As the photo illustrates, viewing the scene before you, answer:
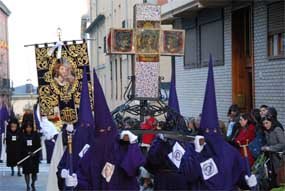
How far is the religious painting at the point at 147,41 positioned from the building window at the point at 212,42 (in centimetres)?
718

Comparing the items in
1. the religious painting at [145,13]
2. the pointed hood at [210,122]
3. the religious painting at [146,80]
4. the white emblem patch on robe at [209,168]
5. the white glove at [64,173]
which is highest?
the religious painting at [145,13]

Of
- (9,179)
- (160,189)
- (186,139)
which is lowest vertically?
(9,179)

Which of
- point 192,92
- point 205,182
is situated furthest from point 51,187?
point 192,92

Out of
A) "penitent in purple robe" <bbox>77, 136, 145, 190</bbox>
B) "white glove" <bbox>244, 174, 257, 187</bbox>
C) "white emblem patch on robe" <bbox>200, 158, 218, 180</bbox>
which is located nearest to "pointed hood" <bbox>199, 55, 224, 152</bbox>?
"white emblem patch on robe" <bbox>200, 158, 218, 180</bbox>

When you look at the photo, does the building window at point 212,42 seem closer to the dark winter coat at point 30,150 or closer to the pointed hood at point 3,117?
the dark winter coat at point 30,150

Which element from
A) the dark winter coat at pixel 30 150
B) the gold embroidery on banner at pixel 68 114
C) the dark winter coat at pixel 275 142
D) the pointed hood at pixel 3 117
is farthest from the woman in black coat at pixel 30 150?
the dark winter coat at pixel 275 142

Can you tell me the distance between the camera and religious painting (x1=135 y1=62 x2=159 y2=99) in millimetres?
10727

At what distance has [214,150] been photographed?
813cm

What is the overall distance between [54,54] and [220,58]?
5511 mm

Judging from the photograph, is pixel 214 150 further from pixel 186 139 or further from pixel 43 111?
pixel 43 111

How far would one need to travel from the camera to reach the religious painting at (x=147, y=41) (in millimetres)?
10922

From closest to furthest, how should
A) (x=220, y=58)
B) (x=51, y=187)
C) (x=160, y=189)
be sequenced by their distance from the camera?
(x=160, y=189), (x=51, y=187), (x=220, y=58)

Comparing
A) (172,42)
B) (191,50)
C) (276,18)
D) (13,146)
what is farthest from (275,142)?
(191,50)

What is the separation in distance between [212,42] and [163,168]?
34.9ft
